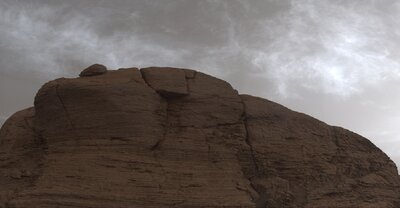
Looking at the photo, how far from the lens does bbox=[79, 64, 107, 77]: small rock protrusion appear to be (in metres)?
24.0

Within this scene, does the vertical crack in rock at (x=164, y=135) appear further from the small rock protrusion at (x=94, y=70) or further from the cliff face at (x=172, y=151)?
the small rock protrusion at (x=94, y=70)

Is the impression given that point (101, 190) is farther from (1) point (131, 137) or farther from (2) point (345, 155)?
(2) point (345, 155)

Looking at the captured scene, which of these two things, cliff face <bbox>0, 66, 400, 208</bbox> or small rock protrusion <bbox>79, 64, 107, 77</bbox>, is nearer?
cliff face <bbox>0, 66, 400, 208</bbox>

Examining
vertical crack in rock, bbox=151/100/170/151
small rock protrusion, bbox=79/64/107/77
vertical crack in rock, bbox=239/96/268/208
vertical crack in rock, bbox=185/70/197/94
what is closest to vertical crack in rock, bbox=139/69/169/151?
Answer: vertical crack in rock, bbox=151/100/170/151

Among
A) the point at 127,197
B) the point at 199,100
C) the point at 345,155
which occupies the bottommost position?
the point at 127,197

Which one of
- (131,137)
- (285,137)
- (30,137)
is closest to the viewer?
(131,137)

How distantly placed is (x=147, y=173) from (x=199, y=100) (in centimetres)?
474

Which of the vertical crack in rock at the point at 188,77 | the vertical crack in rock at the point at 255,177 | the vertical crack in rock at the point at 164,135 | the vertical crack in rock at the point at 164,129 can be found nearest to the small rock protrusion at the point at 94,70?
the vertical crack in rock at the point at 164,129

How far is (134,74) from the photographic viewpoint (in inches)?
948

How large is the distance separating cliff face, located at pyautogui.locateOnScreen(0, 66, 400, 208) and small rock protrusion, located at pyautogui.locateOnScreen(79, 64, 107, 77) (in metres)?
0.05

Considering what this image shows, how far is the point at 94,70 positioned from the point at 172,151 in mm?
5227

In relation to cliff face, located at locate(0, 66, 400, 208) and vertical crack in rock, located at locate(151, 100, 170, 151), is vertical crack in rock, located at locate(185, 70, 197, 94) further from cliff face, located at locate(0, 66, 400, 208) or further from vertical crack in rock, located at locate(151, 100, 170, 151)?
vertical crack in rock, located at locate(151, 100, 170, 151)

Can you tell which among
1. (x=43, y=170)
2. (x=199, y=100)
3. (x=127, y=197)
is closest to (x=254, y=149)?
(x=199, y=100)

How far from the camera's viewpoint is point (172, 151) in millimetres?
22703
